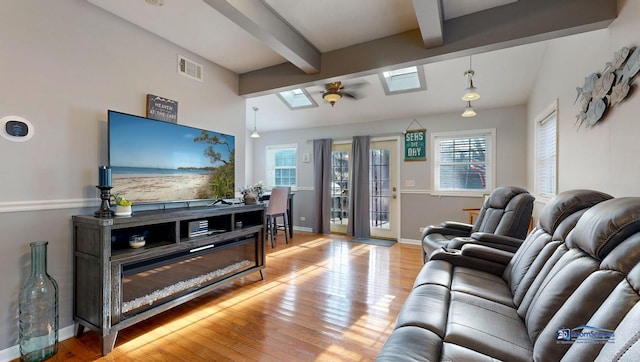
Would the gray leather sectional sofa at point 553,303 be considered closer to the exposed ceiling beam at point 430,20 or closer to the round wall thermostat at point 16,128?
the exposed ceiling beam at point 430,20

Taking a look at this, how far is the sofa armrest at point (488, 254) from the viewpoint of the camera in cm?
204

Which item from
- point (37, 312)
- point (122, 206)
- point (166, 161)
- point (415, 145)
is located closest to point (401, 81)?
point (415, 145)

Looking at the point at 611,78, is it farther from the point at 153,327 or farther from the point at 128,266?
the point at 153,327

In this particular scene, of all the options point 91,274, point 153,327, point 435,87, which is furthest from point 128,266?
point 435,87

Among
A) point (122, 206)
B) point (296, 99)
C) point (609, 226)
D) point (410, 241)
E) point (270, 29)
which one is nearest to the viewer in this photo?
point (609, 226)

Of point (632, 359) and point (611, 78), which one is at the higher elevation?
point (611, 78)

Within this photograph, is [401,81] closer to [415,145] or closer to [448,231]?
[415,145]

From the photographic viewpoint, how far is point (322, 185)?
5.98 metres

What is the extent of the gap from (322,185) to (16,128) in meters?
4.64

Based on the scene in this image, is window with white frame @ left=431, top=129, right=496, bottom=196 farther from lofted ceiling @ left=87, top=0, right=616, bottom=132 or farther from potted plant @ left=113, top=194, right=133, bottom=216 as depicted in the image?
potted plant @ left=113, top=194, right=133, bottom=216

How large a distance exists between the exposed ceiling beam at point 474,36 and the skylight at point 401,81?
1.54 meters

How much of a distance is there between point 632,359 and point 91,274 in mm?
2644

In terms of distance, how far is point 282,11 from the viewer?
2361 mm

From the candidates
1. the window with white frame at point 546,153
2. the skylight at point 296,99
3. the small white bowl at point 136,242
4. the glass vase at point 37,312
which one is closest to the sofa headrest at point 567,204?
the window with white frame at point 546,153
